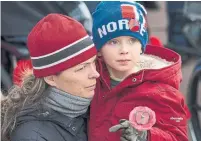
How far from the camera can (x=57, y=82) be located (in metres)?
2.29

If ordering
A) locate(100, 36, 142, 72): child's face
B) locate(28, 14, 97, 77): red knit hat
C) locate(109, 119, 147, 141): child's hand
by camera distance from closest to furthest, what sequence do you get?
locate(109, 119, 147, 141): child's hand
locate(28, 14, 97, 77): red knit hat
locate(100, 36, 142, 72): child's face

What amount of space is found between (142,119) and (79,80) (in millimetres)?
320

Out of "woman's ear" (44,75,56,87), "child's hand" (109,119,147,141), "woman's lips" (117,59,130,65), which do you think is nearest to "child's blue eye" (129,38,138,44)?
"woman's lips" (117,59,130,65)

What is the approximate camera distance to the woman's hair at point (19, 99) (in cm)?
234

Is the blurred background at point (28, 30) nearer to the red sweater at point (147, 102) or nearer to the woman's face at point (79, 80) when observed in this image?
the red sweater at point (147, 102)

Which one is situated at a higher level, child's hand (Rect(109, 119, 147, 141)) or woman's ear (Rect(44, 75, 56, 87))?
woman's ear (Rect(44, 75, 56, 87))

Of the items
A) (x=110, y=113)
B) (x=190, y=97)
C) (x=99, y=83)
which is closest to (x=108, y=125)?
→ (x=110, y=113)

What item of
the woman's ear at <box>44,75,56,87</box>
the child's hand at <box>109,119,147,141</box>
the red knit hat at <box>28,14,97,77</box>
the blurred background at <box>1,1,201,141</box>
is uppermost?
the red knit hat at <box>28,14,97,77</box>

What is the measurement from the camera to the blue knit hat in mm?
2531

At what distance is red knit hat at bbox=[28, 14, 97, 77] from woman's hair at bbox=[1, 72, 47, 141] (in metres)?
0.09

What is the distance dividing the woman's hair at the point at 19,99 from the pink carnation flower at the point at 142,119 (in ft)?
1.43

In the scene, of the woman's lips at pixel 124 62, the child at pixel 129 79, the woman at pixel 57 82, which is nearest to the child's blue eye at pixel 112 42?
the child at pixel 129 79

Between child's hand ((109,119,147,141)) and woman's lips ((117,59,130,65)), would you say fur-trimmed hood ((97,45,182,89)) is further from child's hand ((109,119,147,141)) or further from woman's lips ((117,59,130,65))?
child's hand ((109,119,147,141))

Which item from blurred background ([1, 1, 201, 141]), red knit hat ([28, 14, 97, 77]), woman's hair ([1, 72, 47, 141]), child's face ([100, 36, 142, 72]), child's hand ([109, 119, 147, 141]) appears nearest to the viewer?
child's hand ([109, 119, 147, 141])
